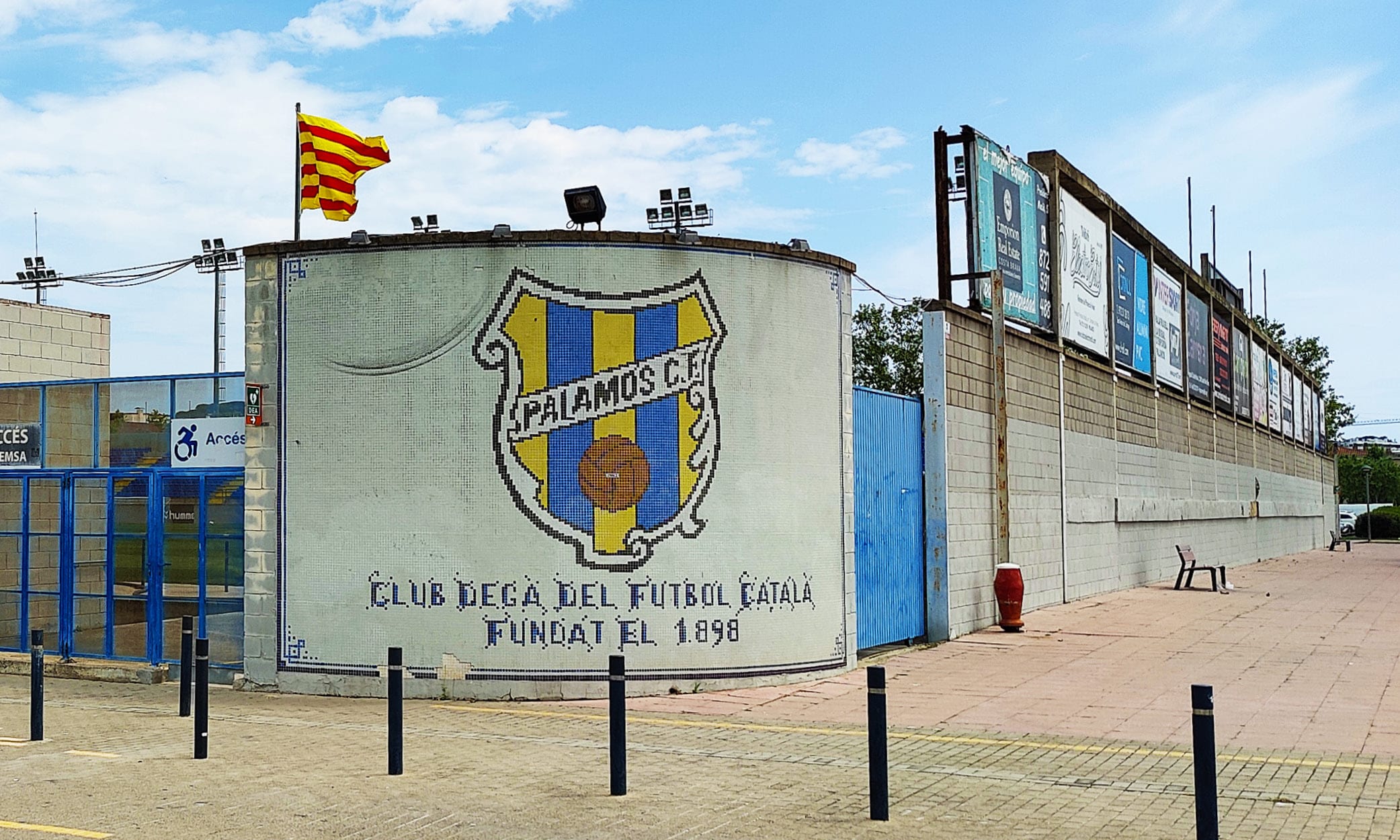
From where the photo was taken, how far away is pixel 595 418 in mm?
13203

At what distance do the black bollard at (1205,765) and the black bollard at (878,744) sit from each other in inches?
68.8

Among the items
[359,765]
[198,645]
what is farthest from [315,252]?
[359,765]

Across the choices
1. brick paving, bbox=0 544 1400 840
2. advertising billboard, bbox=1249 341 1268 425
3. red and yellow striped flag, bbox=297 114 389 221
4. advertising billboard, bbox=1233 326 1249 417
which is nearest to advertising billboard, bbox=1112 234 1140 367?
brick paving, bbox=0 544 1400 840

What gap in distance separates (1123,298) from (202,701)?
25.0m

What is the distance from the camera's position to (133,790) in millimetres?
8828

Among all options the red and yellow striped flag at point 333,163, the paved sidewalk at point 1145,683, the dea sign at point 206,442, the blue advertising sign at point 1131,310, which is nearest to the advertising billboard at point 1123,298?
the blue advertising sign at point 1131,310

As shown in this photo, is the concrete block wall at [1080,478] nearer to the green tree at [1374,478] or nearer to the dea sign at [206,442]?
the dea sign at [206,442]

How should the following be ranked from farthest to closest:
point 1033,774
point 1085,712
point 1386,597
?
1. point 1386,597
2. point 1085,712
3. point 1033,774

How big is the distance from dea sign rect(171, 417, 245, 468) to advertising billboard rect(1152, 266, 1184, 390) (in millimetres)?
24990

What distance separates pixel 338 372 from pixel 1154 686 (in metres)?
8.58

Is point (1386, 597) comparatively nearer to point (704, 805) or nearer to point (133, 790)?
point (704, 805)

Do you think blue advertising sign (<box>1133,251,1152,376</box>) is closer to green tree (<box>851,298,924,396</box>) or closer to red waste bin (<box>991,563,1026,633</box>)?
red waste bin (<box>991,563,1026,633</box>)

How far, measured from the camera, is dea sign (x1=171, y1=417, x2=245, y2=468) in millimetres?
14258

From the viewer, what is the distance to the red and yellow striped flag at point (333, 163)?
66.8ft
